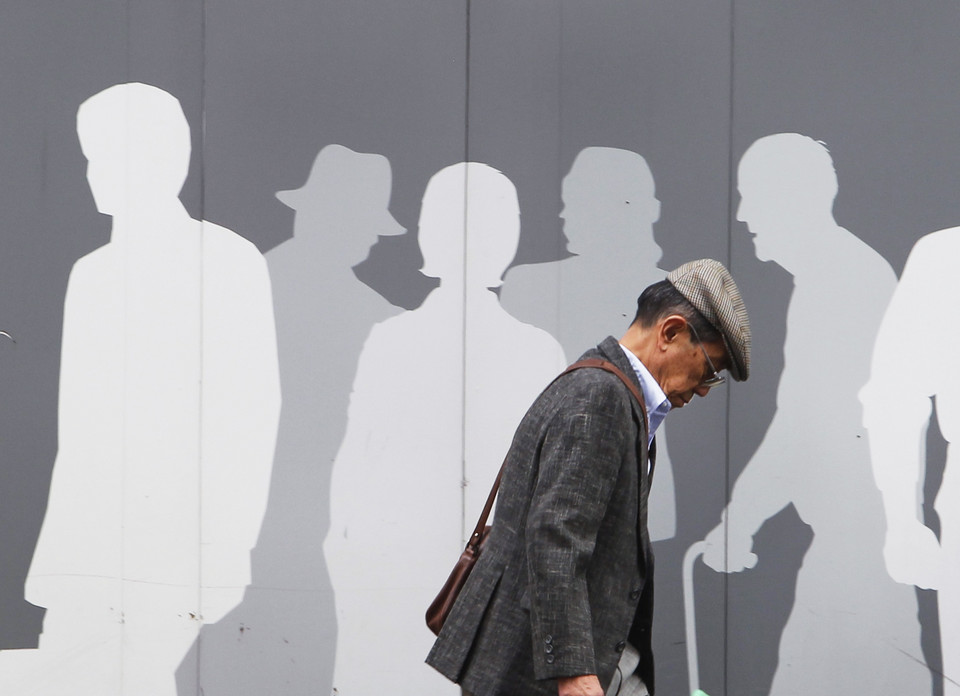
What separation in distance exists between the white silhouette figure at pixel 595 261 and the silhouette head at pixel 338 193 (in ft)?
1.78

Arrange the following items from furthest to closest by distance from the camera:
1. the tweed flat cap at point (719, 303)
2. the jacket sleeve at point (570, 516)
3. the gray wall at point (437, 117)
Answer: the gray wall at point (437, 117) < the tweed flat cap at point (719, 303) < the jacket sleeve at point (570, 516)

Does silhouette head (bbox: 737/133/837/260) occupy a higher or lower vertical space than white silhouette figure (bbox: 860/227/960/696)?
higher

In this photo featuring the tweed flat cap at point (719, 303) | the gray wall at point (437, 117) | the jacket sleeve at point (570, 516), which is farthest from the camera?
the gray wall at point (437, 117)

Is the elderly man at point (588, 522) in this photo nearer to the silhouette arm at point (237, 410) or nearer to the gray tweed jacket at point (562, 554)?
the gray tweed jacket at point (562, 554)

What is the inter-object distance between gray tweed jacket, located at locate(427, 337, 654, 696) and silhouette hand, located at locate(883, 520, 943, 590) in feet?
5.03

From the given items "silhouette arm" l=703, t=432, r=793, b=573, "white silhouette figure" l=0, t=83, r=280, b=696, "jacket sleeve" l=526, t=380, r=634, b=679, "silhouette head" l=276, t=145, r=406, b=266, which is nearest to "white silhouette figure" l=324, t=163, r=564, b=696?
"silhouette head" l=276, t=145, r=406, b=266

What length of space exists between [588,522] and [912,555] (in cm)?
185

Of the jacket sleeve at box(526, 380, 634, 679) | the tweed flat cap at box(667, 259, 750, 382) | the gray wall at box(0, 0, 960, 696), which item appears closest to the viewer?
the jacket sleeve at box(526, 380, 634, 679)

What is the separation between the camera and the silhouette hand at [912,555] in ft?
9.77

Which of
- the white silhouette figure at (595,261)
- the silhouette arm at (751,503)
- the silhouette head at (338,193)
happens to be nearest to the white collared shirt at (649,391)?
the white silhouette figure at (595,261)

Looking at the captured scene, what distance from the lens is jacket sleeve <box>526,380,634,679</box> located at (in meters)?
1.66

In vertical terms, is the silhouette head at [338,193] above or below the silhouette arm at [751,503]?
above

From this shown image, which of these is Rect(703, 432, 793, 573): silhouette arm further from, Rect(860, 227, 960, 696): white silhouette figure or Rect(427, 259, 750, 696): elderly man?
Rect(427, 259, 750, 696): elderly man

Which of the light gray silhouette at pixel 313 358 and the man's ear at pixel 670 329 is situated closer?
the man's ear at pixel 670 329
